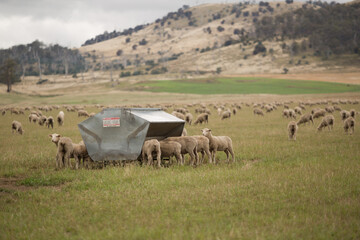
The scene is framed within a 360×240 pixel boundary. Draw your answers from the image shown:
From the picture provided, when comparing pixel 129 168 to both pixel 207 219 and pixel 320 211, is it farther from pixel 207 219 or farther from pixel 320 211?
pixel 320 211

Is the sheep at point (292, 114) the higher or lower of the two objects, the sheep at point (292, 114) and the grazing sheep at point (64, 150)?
the lower

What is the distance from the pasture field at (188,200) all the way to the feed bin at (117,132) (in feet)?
2.94

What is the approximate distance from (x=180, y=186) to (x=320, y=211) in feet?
11.3

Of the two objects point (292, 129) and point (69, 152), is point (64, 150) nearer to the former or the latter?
point (69, 152)

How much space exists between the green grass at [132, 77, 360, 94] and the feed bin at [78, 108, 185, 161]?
76210mm

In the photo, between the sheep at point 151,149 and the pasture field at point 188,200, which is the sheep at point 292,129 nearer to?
the pasture field at point 188,200

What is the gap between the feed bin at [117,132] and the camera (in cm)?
1263

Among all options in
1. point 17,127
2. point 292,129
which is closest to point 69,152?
point 292,129

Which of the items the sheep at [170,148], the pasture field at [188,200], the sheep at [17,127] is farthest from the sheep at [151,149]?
the sheep at [17,127]

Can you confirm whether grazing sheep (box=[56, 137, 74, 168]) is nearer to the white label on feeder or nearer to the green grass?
the white label on feeder

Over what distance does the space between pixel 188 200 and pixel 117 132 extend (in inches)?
212

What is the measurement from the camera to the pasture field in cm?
651

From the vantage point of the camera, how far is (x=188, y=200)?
820 cm

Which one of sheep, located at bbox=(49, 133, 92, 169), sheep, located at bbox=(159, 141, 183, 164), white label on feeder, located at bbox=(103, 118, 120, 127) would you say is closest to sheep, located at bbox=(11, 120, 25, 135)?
sheep, located at bbox=(49, 133, 92, 169)
